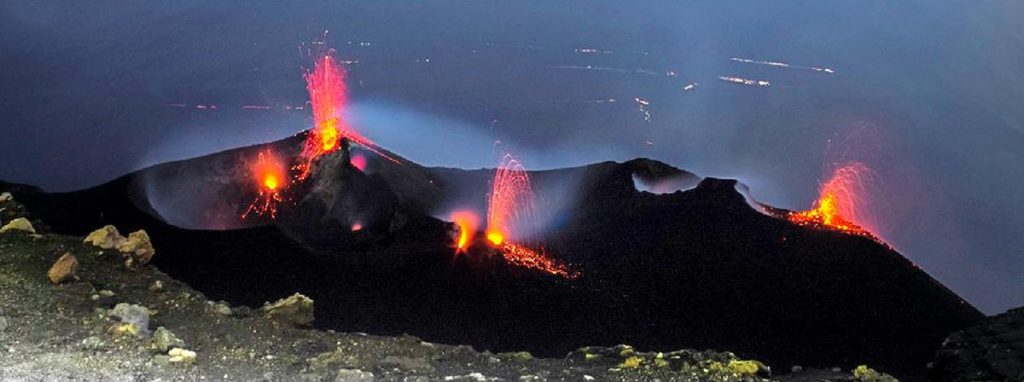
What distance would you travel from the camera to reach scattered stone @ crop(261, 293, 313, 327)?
291 inches

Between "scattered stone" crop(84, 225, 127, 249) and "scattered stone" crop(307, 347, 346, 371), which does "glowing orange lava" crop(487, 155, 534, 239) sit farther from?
"scattered stone" crop(307, 347, 346, 371)

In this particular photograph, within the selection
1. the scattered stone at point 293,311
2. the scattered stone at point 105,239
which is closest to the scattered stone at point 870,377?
the scattered stone at point 293,311

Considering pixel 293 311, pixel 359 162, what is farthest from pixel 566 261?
pixel 293 311

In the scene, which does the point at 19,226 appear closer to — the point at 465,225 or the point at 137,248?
the point at 137,248

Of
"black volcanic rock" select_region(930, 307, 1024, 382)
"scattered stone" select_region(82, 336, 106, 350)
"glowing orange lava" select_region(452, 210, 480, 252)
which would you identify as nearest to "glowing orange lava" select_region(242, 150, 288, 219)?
"glowing orange lava" select_region(452, 210, 480, 252)

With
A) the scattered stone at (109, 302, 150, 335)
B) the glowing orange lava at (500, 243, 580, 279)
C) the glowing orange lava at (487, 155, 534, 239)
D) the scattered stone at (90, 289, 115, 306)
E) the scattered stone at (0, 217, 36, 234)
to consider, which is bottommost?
the scattered stone at (109, 302, 150, 335)

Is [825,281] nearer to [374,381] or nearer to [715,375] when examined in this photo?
[715,375]

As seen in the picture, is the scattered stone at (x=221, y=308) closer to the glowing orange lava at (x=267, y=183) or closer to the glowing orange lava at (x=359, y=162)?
the glowing orange lava at (x=267, y=183)

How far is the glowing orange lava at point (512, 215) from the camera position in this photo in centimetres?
1088

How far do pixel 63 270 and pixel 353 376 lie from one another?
9.96ft

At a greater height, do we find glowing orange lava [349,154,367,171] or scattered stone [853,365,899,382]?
glowing orange lava [349,154,367,171]

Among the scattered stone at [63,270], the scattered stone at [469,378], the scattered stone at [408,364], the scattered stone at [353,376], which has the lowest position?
the scattered stone at [353,376]

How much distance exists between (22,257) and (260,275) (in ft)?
8.84

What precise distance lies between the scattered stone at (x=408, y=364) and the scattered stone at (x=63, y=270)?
2.87 metres
